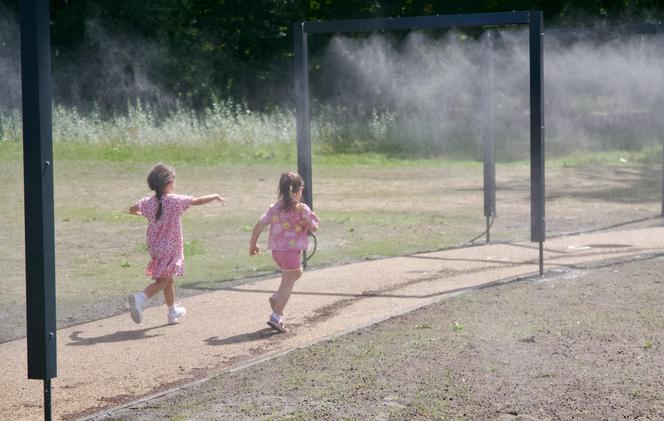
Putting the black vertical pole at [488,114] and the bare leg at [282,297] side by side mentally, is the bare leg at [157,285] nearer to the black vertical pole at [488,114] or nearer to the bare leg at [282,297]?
the bare leg at [282,297]

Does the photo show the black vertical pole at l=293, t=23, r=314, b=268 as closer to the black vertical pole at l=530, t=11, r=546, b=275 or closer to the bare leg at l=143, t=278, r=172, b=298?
the black vertical pole at l=530, t=11, r=546, b=275

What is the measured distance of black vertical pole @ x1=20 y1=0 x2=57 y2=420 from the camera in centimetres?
554

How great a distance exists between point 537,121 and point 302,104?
2267 mm

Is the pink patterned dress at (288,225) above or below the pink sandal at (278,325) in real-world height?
above

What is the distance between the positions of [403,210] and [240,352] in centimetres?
1038

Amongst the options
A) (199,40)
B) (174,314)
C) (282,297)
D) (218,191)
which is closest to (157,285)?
(174,314)

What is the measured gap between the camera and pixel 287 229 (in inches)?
346

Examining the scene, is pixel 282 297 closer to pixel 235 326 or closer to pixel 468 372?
pixel 235 326

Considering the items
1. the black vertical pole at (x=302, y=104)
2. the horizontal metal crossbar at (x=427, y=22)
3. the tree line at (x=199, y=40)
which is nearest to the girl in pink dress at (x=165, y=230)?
the black vertical pole at (x=302, y=104)

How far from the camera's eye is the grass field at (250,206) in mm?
11820

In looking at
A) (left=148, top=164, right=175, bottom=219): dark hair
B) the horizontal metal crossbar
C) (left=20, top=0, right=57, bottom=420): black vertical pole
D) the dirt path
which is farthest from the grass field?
(left=20, top=0, right=57, bottom=420): black vertical pole

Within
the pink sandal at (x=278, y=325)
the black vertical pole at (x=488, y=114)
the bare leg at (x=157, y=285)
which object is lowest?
the pink sandal at (x=278, y=325)

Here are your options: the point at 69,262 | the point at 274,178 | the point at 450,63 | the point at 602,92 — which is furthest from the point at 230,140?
the point at 69,262

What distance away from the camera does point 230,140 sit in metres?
29.9
